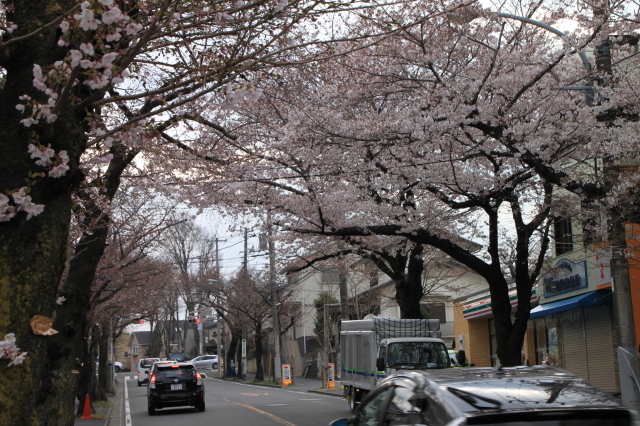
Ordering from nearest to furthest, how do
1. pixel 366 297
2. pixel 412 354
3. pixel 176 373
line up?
pixel 412 354 → pixel 176 373 → pixel 366 297

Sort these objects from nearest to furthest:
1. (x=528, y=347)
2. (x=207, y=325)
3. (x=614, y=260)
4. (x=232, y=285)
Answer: (x=614, y=260) < (x=528, y=347) < (x=232, y=285) < (x=207, y=325)

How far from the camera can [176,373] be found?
21.9 meters

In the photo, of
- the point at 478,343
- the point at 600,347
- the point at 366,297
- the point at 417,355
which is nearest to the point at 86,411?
the point at 417,355

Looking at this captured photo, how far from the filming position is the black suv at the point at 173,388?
69.8 feet

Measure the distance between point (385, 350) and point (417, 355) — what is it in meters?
0.91

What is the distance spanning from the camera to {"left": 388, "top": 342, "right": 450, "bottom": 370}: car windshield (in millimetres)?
17188

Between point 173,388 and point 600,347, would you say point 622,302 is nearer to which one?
point 600,347

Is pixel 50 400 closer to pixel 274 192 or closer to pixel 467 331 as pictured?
pixel 274 192

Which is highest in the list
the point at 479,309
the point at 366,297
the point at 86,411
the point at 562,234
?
the point at 562,234

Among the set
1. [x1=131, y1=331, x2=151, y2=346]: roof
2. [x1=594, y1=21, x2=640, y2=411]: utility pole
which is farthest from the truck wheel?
[x1=131, y1=331, x2=151, y2=346]: roof

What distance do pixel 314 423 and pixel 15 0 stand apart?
1279 centimetres

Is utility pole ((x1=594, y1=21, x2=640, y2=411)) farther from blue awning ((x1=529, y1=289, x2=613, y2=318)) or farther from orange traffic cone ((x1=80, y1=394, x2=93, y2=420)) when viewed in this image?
orange traffic cone ((x1=80, y1=394, x2=93, y2=420))

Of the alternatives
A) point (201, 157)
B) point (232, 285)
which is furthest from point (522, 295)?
point (232, 285)

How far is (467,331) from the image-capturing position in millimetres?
33281
